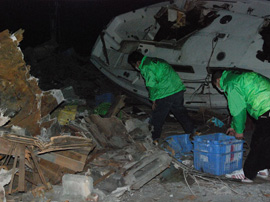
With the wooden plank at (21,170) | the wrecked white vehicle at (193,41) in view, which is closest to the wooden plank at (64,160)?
the wooden plank at (21,170)

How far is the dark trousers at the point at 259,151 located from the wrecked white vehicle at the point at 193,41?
6.37ft

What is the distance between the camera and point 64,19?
60.8 ft

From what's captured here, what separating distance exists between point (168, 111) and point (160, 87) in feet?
1.40

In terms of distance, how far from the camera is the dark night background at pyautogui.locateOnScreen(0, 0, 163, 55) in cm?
1817

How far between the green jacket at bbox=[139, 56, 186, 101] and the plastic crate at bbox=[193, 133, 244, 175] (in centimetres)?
127

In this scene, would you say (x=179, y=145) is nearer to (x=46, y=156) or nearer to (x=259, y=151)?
(x=259, y=151)

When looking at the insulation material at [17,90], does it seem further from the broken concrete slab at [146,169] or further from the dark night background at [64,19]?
the dark night background at [64,19]

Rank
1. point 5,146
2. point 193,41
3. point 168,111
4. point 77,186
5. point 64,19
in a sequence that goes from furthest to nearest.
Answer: point 64,19 → point 193,41 → point 168,111 → point 5,146 → point 77,186

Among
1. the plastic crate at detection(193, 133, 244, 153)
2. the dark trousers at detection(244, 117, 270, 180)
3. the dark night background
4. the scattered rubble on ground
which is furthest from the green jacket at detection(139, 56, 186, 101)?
the dark night background

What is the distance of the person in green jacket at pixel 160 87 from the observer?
5410 millimetres

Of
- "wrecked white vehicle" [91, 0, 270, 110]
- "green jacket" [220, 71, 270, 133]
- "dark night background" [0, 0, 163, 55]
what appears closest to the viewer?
"green jacket" [220, 71, 270, 133]

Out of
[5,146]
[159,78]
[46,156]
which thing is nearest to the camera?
[5,146]

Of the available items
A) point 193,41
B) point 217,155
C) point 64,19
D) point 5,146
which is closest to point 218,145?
point 217,155

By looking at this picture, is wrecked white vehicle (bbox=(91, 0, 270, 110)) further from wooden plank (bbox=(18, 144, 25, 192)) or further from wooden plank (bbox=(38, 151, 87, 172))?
wooden plank (bbox=(18, 144, 25, 192))
